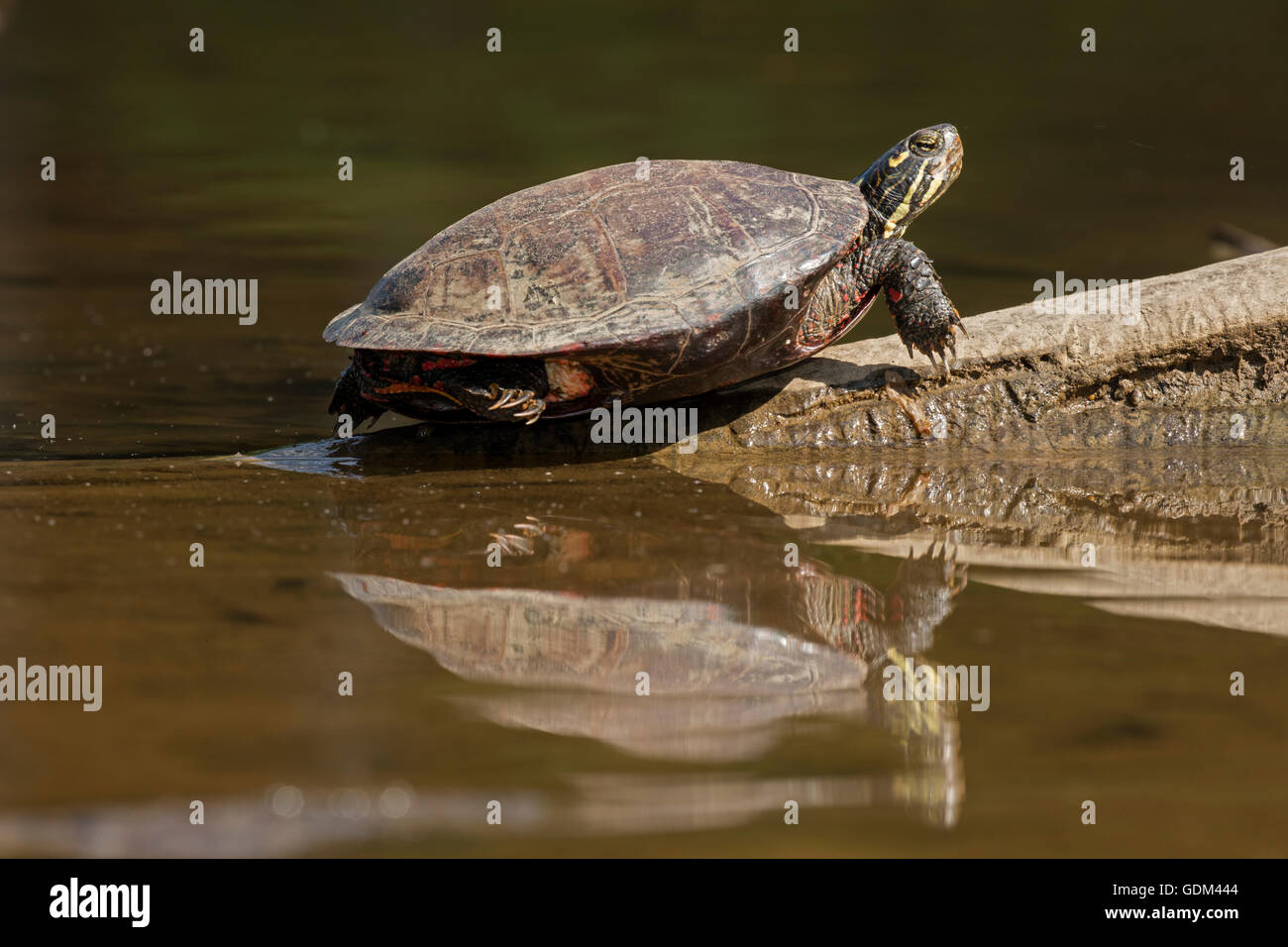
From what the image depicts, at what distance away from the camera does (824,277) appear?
5.48m

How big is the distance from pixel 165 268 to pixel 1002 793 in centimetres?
969

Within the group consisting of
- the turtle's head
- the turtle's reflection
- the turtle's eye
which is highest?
the turtle's eye

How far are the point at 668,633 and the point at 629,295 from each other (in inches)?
73.6

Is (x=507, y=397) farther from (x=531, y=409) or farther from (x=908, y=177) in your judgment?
(x=908, y=177)

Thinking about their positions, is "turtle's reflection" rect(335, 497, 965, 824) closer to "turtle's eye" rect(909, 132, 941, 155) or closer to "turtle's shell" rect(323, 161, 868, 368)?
"turtle's shell" rect(323, 161, 868, 368)

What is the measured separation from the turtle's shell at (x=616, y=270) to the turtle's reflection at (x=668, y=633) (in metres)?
0.78

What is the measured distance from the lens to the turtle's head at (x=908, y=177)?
6148 millimetres

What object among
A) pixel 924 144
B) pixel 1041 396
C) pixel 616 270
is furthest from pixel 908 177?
pixel 616 270

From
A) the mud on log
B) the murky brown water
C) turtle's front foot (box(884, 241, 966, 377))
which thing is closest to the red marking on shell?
the murky brown water

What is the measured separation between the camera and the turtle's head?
6.15m

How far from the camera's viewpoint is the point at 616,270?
205 inches

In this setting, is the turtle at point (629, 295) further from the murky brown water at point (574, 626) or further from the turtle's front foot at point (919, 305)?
the murky brown water at point (574, 626)
